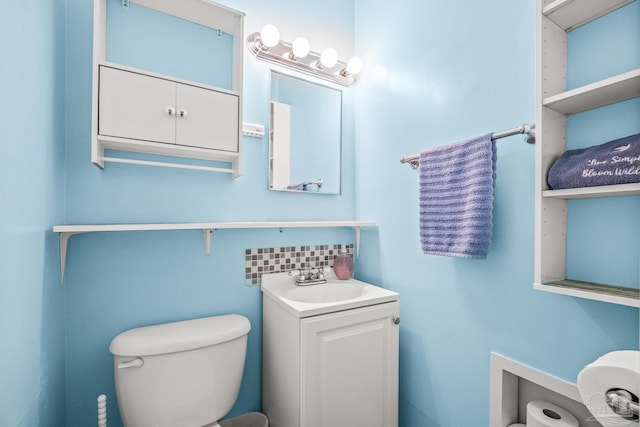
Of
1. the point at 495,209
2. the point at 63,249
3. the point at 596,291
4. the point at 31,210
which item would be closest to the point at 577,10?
the point at 495,209

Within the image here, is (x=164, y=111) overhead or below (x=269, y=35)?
below

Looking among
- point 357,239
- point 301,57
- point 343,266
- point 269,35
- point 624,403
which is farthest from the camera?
point 357,239

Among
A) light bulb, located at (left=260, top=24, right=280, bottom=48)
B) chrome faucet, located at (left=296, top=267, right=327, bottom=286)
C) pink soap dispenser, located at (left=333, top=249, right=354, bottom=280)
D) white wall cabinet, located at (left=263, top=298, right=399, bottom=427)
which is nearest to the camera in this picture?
white wall cabinet, located at (left=263, top=298, right=399, bottom=427)

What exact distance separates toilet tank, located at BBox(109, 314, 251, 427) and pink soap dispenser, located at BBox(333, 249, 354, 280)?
618 mm

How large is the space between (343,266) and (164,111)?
1.14 metres

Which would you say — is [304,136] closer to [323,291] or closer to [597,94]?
[323,291]

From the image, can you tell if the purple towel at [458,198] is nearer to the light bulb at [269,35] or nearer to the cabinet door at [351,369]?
the cabinet door at [351,369]

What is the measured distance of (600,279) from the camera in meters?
0.83

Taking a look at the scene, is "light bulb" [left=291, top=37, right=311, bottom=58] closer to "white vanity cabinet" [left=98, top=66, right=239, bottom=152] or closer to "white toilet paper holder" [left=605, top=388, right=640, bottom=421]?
"white vanity cabinet" [left=98, top=66, right=239, bottom=152]

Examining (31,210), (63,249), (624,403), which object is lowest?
(624,403)

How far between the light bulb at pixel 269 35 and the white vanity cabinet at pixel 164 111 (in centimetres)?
40

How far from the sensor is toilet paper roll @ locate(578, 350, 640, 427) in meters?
0.56

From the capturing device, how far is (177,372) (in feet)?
3.51

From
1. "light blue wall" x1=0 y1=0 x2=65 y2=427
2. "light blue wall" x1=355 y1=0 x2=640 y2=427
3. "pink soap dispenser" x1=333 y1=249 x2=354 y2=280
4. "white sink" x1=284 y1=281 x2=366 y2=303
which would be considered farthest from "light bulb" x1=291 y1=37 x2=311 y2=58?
"white sink" x1=284 y1=281 x2=366 y2=303
